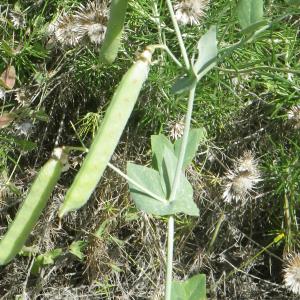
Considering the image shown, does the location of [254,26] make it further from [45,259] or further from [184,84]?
[45,259]

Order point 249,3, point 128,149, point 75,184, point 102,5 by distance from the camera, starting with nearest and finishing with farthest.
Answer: point 75,184 < point 249,3 < point 102,5 < point 128,149

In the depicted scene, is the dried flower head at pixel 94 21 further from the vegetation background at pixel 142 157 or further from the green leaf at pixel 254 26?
the green leaf at pixel 254 26

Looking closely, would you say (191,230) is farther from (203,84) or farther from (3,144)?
(3,144)

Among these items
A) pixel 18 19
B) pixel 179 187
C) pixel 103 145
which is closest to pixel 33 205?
pixel 103 145

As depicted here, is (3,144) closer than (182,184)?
No

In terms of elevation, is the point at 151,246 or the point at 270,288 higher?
the point at 151,246

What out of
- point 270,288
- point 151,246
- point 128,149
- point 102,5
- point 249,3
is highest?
point 249,3

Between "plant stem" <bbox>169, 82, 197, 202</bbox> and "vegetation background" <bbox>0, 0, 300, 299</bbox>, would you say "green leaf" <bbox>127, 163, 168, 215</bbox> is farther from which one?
"vegetation background" <bbox>0, 0, 300, 299</bbox>

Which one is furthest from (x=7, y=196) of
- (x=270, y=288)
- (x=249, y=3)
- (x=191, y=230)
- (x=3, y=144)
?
(x=249, y=3)

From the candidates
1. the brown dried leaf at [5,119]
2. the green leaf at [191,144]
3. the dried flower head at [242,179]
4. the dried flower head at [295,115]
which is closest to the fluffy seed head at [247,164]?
the dried flower head at [242,179]
